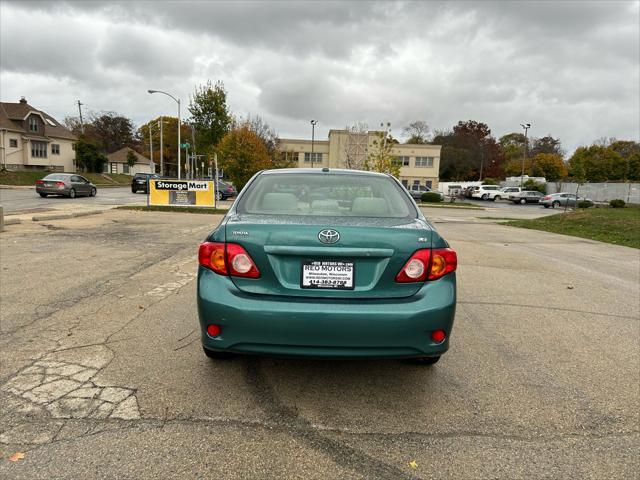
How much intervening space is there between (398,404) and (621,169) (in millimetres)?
69883

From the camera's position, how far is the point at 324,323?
104 inches

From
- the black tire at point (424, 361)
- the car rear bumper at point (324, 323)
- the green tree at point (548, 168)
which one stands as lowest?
the black tire at point (424, 361)

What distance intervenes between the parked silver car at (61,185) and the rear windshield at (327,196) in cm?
2574

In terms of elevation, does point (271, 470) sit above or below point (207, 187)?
below

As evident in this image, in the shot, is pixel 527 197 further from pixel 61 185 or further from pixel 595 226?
pixel 61 185

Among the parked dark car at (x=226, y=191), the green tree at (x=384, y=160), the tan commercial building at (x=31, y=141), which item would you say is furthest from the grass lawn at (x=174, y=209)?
the tan commercial building at (x=31, y=141)

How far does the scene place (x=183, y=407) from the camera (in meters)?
2.85

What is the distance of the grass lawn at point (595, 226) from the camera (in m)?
13.8

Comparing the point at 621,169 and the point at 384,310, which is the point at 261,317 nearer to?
the point at 384,310

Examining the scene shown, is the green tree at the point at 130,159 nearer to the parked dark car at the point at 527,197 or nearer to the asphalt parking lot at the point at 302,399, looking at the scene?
the parked dark car at the point at 527,197

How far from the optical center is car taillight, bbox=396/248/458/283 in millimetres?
2799

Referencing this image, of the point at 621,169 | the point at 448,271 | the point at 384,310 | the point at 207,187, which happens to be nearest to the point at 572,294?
the point at 448,271

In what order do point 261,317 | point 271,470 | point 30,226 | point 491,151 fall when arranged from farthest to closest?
point 491,151
point 30,226
point 261,317
point 271,470

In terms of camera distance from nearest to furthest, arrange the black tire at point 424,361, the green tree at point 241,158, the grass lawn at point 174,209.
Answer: the black tire at point 424,361
the grass lawn at point 174,209
the green tree at point 241,158
